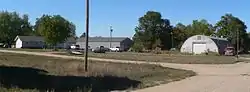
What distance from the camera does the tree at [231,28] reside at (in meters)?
131

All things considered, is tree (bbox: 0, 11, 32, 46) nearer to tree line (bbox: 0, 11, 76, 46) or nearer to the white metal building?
tree line (bbox: 0, 11, 76, 46)

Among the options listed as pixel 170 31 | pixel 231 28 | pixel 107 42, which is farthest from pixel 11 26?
pixel 231 28

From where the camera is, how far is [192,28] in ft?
484

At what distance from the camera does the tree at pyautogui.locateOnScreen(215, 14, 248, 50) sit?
131000mm

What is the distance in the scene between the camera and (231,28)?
133750mm

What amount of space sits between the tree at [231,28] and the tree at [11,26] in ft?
223

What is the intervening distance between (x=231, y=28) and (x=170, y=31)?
61.3 ft

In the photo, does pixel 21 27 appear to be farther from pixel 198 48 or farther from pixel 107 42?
pixel 198 48

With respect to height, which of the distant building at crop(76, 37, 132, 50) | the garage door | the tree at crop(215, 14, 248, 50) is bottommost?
the garage door

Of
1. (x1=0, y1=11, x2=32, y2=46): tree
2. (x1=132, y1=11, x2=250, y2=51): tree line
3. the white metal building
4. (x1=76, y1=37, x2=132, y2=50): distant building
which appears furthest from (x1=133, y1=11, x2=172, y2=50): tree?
(x1=0, y1=11, x2=32, y2=46): tree

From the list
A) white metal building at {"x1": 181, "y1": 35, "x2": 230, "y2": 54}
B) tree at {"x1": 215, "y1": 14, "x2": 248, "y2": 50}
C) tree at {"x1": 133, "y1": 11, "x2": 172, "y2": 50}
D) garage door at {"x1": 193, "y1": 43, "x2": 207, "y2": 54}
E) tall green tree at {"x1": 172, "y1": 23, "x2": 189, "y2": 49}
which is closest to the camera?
white metal building at {"x1": 181, "y1": 35, "x2": 230, "y2": 54}

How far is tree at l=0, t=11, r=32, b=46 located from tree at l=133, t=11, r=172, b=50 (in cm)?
4272

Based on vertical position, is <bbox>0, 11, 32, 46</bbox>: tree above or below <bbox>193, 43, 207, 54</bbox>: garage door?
above

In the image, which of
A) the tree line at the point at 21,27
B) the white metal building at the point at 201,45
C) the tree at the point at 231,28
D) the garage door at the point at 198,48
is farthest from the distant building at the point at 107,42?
the garage door at the point at 198,48
